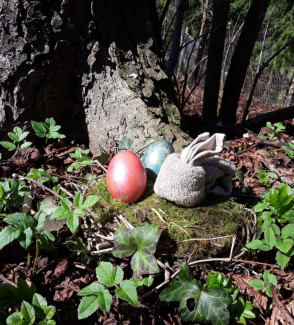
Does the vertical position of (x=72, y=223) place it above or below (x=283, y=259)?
above

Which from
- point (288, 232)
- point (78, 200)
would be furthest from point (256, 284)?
point (78, 200)

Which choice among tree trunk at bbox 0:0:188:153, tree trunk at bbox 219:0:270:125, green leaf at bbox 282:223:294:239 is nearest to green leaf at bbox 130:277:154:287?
green leaf at bbox 282:223:294:239

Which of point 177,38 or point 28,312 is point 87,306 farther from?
point 177,38

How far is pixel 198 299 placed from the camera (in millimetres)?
1255

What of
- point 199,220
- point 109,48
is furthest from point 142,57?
point 199,220

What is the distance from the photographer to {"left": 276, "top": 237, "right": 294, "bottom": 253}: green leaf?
52.8 inches

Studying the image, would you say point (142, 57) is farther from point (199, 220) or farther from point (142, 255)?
point (142, 255)

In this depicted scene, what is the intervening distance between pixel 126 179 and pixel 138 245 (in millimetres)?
399

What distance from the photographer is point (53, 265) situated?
4.90 feet

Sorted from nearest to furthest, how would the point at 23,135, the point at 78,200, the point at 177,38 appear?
the point at 78,200 → the point at 23,135 → the point at 177,38

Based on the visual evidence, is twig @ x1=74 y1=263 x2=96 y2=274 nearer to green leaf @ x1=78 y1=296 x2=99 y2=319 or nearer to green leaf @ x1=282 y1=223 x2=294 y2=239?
green leaf @ x1=78 y1=296 x2=99 y2=319

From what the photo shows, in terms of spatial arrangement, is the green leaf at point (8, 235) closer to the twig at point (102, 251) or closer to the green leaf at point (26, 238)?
the green leaf at point (26, 238)

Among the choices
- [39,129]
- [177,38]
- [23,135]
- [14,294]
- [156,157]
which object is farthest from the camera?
[177,38]

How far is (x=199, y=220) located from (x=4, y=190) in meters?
1.10
